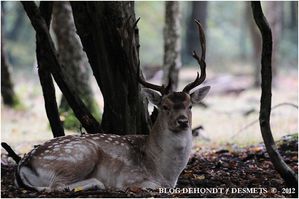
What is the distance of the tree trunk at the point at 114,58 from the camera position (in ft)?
24.7

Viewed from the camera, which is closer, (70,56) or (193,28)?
(70,56)

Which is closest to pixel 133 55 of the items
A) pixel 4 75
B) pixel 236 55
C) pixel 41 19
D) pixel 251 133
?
pixel 41 19

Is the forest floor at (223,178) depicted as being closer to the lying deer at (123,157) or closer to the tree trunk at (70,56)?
the lying deer at (123,157)

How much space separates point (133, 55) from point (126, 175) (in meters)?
1.51

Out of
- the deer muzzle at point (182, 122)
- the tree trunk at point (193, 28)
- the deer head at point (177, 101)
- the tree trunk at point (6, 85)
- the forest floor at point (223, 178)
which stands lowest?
the forest floor at point (223, 178)

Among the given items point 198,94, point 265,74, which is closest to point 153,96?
point 198,94

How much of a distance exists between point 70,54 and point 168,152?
6198 millimetres

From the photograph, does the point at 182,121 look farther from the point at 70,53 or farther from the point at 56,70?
the point at 70,53

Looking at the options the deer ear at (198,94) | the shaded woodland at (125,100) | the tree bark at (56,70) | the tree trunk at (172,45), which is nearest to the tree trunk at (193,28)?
the tree trunk at (172,45)

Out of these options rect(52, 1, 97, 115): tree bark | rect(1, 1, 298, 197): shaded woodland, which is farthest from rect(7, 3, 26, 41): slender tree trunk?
rect(1, 1, 298, 197): shaded woodland

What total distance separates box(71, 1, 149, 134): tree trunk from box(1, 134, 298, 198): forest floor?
3.19 ft

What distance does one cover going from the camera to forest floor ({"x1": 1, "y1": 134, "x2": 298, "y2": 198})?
596 cm

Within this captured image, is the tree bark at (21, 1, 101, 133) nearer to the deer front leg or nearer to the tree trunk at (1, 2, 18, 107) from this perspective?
the deer front leg

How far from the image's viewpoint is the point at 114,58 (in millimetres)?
7586
